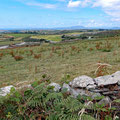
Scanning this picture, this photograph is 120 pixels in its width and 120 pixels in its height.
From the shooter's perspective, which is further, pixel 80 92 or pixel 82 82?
pixel 82 82

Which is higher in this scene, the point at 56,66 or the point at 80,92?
the point at 80,92

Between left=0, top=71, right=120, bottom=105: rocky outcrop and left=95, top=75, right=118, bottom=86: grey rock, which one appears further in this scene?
left=95, top=75, right=118, bottom=86: grey rock

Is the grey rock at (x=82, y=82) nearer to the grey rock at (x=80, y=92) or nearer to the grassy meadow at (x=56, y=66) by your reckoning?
the grey rock at (x=80, y=92)

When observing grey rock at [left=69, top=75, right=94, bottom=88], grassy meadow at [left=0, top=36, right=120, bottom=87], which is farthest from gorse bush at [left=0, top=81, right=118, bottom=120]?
grassy meadow at [left=0, top=36, right=120, bottom=87]

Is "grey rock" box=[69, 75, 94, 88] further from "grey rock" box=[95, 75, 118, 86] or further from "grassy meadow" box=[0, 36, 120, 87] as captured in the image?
"grassy meadow" box=[0, 36, 120, 87]

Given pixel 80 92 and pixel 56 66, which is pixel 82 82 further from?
pixel 56 66

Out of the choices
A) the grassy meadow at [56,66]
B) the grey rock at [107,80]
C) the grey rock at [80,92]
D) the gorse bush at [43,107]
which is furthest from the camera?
the grassy meadow at [56,66]

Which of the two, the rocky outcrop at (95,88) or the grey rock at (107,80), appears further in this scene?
the grey rock at (107,80)

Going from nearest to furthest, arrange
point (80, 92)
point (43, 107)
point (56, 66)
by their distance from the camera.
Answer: point (43, 107)
point (80, 92)
point (56, 66)

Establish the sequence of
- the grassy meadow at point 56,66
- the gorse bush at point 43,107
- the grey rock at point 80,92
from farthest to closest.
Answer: the grassy meadow at point 56,66 → the grey rock at point 80,92 → the gorse bush at point 43,107

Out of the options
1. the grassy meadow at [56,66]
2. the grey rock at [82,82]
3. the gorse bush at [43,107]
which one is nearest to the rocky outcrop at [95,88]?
the grey rock at [82,82]

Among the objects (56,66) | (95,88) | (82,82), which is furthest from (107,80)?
(56,66)

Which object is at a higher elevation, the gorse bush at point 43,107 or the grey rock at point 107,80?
the grey rock at point 107,80

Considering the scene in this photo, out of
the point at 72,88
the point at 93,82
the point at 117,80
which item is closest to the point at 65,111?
the point at 72,88
